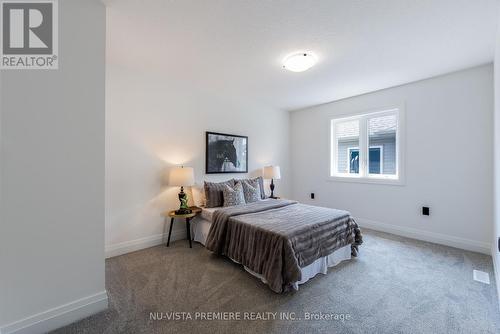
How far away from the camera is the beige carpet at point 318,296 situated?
1567 mm

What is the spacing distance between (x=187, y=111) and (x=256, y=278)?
8.75ft

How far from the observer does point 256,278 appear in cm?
222

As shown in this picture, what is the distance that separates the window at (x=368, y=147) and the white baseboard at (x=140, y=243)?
3.21 metres

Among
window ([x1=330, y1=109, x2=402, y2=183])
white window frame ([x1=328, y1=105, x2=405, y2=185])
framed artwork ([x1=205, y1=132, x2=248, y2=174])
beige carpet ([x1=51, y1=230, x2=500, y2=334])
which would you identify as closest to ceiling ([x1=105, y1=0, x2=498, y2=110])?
white window frame ([x1=328, y1=105, x2=405, y2=185])

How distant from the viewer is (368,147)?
393 cm

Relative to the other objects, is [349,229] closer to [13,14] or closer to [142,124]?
[142,124]

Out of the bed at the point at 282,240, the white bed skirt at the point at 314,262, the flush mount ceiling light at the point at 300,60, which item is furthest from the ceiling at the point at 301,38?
the white bed skirt at the point at 314,262

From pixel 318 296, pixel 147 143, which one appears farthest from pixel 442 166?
pixel 147 143

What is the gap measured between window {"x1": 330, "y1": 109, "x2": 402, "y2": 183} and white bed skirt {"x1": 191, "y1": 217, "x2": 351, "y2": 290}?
181cm

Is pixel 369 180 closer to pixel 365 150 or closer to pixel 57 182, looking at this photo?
pixel 365 150

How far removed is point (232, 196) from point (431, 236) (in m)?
3.07

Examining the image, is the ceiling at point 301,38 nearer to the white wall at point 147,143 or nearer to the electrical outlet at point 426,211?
the white wall at point 147,143

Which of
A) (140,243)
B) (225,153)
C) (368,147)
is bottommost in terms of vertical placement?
(140,243)

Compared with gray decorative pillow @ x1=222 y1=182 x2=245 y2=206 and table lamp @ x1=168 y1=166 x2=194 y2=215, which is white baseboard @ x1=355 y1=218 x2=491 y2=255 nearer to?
gray decorative pillow @ x1=222 y1=182 x2=245 y2=206
